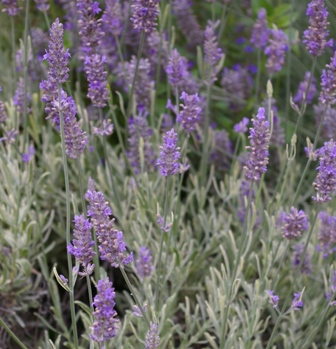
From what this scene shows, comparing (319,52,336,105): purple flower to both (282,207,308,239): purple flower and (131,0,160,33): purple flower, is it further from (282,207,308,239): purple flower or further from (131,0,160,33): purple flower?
(131,0,160,33): purple flower

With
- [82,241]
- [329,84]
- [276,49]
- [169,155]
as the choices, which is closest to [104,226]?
[82,241]

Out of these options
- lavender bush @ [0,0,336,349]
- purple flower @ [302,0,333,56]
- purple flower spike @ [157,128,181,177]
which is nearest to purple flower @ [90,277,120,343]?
lavender bush @ [0,0,336,349]

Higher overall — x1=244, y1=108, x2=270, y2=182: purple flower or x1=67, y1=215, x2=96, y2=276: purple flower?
x1=244, y1=108, x2=270, y2=182: purple flower

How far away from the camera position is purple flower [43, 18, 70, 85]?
124 centimetres

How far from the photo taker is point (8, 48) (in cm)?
331

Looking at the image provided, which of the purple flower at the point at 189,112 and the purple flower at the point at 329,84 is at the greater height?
the purple flower at the point at 329,84

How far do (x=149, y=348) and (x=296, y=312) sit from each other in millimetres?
1040

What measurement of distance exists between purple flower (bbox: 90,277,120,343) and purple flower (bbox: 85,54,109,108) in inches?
21.8

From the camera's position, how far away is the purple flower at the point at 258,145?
139 centimetres

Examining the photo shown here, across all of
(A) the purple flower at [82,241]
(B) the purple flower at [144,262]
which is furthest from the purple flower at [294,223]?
(A) the purple flower at [82,241]

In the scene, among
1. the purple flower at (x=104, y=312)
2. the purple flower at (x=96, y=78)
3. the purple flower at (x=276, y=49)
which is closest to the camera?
the purple flower at (x=104, y=312)

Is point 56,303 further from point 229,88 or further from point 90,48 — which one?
point 229,88

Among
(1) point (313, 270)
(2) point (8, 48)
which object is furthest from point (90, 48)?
Answer: (2) point (8, 48)

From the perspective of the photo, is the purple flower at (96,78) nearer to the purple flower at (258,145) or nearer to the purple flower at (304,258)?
the purple flower at (258,145)
